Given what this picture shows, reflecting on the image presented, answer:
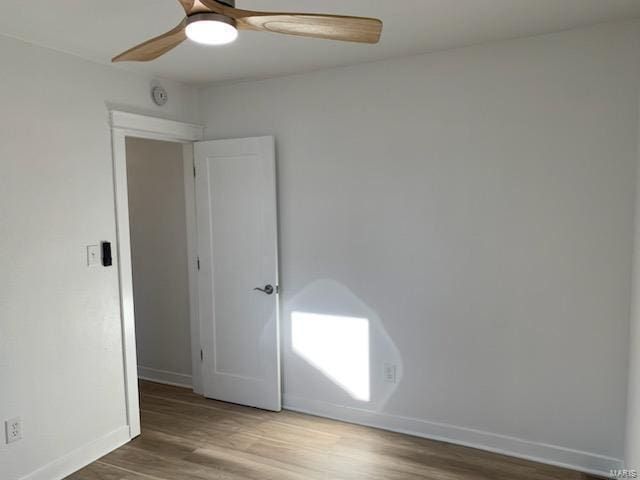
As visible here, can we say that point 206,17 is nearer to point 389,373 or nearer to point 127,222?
point 127,222

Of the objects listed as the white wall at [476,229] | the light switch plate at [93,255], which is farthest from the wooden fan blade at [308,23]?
the light switch plate at [93,255]

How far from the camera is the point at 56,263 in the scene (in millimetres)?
A: 2783

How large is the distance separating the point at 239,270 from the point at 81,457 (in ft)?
5.19

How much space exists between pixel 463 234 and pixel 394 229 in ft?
1.48

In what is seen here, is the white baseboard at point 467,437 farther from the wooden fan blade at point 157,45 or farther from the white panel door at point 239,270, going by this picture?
the wooden fan blade at point 157,45

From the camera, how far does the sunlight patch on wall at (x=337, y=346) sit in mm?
3375

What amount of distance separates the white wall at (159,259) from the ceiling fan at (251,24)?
102 inches

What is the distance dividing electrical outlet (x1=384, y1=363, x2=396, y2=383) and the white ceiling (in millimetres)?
2052

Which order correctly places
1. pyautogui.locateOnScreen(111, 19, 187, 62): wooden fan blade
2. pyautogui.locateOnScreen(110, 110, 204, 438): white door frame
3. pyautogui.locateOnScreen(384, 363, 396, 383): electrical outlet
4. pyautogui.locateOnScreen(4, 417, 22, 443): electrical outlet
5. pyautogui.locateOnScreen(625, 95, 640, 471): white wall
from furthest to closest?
pyautogui.locateOnScreen(384, 363, 396, 383): electrical outlet, pyautogui.locateOnScreen(110, 110, 204, 438): white door frame, pyautogui.locateOnScreen(4, 417, 22, 443): electrical outlet, pyautogui.locateOnScreen(625, 95, 640, 471): white wall, pyautogui.locateOnScreen(111, 19, 187, 62): wooden fan blade

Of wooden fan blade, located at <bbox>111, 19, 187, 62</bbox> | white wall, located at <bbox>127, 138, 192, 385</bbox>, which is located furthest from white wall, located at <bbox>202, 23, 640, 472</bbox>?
wooden fan blade, located at <bbox>111, 19, 187, 62</bbox>

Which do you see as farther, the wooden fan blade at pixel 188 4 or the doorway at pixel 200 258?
the doorway at pixel 200 258

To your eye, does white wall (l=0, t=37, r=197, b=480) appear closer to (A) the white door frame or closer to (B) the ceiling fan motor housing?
(A) the white door frame

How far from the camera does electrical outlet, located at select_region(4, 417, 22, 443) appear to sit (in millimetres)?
2551

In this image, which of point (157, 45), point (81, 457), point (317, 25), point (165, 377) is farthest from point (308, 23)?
point (165, 377)
